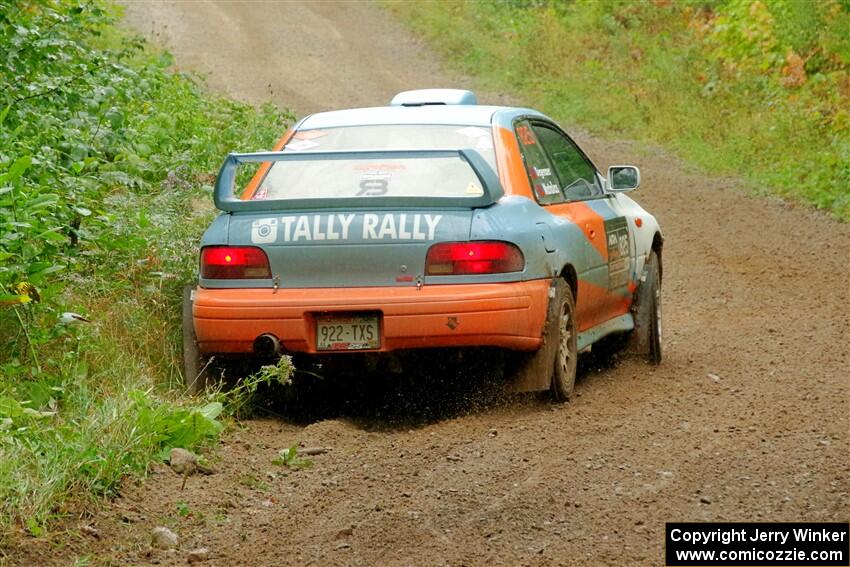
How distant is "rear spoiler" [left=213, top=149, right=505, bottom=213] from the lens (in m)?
6.80

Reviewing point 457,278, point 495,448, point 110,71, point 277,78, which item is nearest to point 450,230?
point 457,278

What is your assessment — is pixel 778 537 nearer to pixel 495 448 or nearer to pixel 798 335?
pixel 495 448

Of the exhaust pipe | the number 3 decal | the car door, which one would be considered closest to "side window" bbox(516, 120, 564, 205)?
the car door

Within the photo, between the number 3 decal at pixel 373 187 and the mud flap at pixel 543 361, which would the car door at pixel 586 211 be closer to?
the mud flap at pixel 543 361

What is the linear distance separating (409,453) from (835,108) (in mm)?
14367

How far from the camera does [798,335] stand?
375 inches

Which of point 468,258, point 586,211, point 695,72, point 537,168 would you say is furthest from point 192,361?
point 695,72

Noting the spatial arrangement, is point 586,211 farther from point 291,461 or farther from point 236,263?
point 291,461

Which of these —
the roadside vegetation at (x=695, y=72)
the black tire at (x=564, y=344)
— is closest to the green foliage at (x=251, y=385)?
the black tire at (x=564, y=344)

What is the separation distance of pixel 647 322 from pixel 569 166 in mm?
1125

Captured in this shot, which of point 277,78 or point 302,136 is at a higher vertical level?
point 302,136

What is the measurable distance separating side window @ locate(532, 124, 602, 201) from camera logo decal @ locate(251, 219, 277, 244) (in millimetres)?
1863

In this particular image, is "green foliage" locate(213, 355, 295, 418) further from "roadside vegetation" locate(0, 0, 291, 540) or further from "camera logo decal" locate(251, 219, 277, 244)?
"camera logo decal" locate(251, 219, 277, 244)

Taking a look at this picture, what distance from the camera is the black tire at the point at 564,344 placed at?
7.07 m
